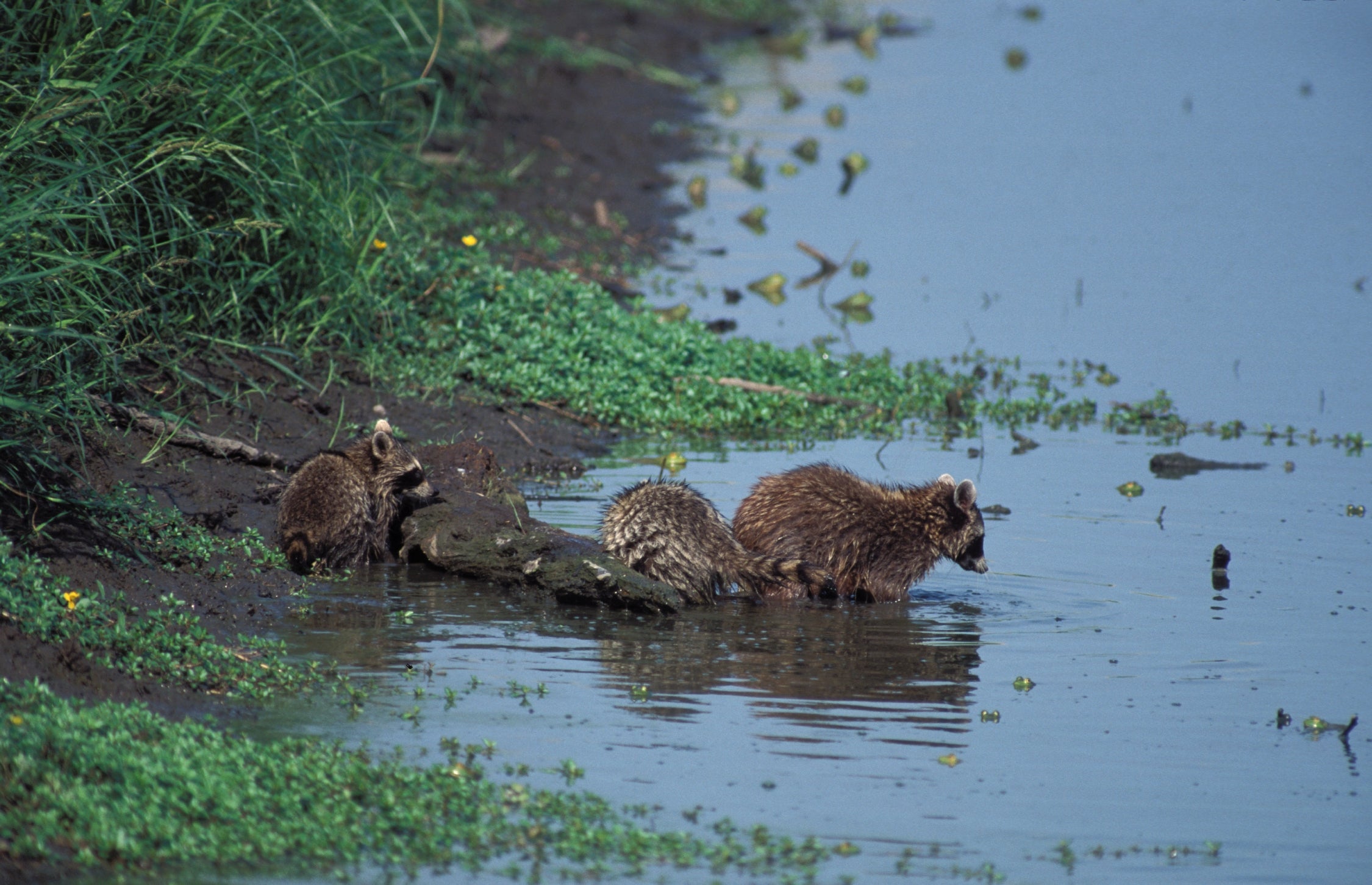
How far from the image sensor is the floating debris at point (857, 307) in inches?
637

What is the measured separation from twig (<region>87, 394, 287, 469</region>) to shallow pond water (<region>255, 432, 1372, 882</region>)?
110cm

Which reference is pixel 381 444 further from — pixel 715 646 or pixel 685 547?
pixel 715 646

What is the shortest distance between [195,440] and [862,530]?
3.97m

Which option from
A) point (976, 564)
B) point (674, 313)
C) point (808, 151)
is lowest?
point (976, 564)

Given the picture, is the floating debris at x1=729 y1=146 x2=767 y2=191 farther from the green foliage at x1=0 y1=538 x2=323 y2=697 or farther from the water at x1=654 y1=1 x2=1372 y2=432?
the green foliage at x1=0 y1=538 x2=323 y2=697

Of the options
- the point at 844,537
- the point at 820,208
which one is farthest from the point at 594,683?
the point at 820,208

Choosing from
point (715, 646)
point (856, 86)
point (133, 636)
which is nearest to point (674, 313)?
point (715, 646)

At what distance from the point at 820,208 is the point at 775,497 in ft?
40.4

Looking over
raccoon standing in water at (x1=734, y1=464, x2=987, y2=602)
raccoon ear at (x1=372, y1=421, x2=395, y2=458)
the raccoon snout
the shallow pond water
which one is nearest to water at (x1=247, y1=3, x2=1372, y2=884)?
the shallow pond water

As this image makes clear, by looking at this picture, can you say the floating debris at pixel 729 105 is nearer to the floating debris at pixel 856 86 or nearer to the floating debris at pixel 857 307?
the floating debris at pixel 856 86

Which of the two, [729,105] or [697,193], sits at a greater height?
[729,105]

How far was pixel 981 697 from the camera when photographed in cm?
720

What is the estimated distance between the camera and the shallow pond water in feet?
19.2

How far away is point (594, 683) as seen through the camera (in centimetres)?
713
